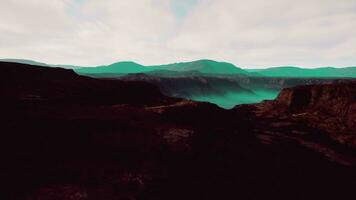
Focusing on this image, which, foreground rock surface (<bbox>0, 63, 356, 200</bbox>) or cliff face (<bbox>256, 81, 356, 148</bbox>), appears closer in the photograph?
foreground rock surface (<bbox>0, 63, 356, 200</bbox>)

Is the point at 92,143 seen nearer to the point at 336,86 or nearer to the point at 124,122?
the point at 124,122

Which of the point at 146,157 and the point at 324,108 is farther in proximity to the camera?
the point at 324,108

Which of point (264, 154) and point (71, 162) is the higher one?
point (71, 162)

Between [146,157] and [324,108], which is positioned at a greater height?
[146,157]

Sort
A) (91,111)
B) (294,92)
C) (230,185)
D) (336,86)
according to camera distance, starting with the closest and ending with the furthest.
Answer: (230,185) → (91,111) → (336,86) → (294,92)

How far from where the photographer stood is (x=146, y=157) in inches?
672

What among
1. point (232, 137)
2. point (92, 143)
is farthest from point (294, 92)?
point (92, 143)

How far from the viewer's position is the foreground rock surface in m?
13.9

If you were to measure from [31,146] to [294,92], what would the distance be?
170 feet

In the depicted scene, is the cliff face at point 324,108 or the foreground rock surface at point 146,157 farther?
the cliff face at point 324,108

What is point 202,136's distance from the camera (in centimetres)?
2159

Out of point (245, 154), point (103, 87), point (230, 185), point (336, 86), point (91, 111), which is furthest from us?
point (336, 86)

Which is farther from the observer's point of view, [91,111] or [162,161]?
[91,111]

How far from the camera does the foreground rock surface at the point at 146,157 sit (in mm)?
13886
